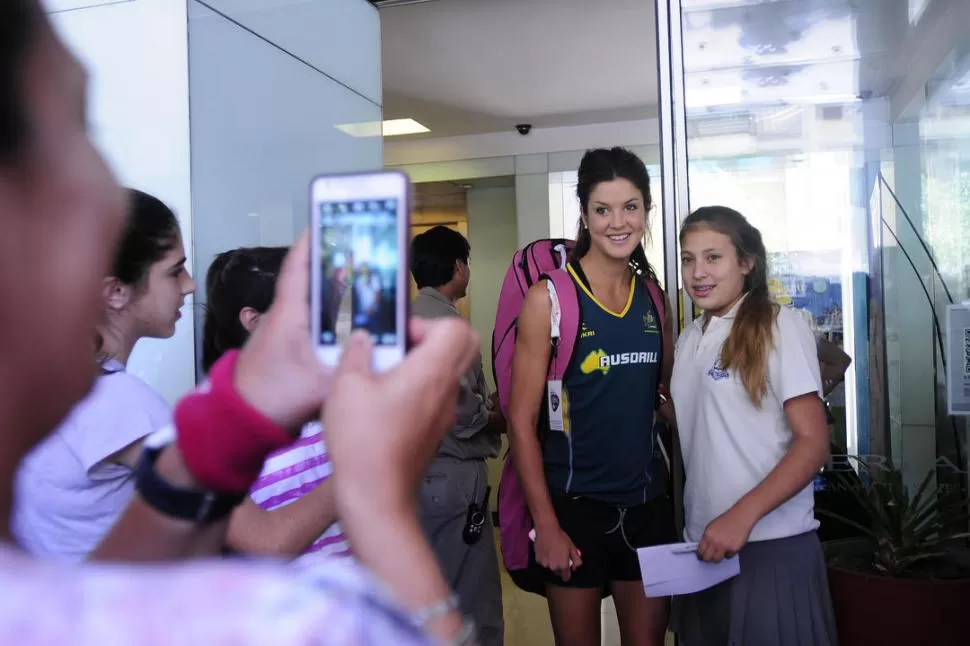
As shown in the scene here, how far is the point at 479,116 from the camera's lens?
19.7 ft

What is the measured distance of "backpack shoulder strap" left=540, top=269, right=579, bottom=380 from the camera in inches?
83.5

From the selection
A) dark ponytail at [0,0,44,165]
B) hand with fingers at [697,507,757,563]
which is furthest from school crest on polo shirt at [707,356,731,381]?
dark ponytail at [0,0,44,165]

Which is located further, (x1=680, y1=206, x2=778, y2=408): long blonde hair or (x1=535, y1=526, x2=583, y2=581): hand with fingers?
(x1=535, y1=526, x2=583, y2=581): hand with fingers

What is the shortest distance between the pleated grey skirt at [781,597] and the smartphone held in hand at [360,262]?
167 cm

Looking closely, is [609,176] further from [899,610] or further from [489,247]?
[489,247]

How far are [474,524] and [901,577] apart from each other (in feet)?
4.32

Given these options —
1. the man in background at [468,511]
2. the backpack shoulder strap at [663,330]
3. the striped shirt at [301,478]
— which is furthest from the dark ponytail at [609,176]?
the striped shirt at [301,478]

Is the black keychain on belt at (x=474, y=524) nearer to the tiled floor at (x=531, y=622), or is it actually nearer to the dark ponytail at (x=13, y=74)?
the tiled floor at (x=531, y=622)

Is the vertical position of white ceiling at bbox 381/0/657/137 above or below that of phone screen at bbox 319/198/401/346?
above

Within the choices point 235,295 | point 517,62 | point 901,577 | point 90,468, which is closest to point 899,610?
point 901,577

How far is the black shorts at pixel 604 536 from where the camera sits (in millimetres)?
2107

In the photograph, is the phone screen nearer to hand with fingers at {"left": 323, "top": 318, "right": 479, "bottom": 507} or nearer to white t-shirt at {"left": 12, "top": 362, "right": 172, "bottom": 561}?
hand with fingers at {"left": 323, "top": 318, "right": 479, "bottom": 507}

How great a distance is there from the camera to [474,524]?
8.86 ft

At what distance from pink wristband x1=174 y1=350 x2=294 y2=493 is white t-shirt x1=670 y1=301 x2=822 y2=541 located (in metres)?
1.59
